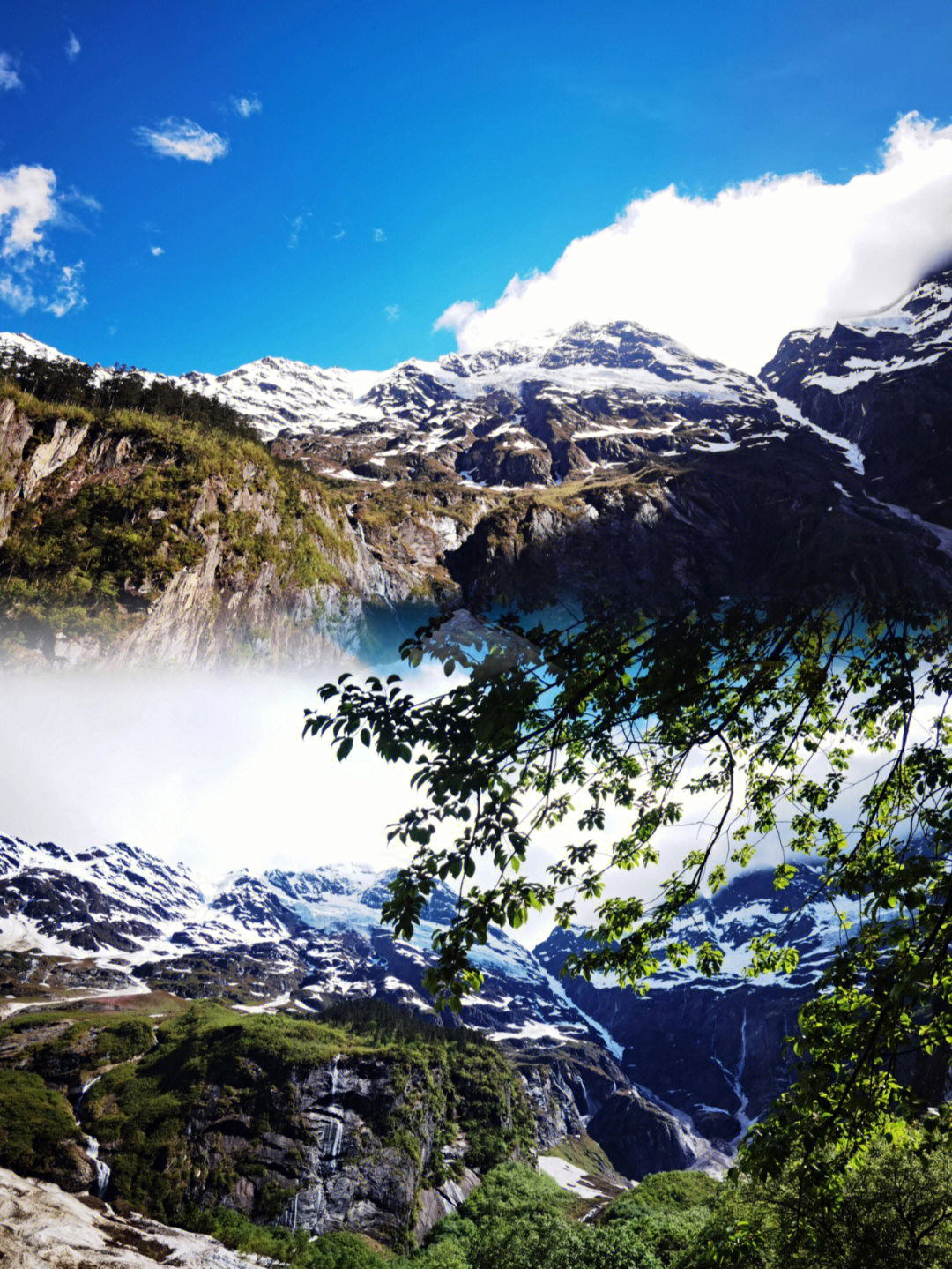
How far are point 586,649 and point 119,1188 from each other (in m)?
100

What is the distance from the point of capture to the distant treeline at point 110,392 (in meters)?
64.1

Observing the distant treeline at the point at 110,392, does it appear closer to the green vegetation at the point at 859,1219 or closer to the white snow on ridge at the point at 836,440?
the green vegetation at the point at 859,1219

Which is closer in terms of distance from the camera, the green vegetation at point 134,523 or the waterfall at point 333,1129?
the green vegetation at point 134,523

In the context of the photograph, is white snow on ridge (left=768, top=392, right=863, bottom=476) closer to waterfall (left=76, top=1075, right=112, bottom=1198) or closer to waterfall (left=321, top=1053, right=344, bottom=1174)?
waterfall (left=321, top=1053, right=344, bottom=1174)

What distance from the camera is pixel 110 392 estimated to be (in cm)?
6994

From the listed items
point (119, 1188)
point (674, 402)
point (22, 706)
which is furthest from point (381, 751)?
point (674, 402)

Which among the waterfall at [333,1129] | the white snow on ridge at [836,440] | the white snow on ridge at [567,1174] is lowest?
the white snow on ridge at [567,1174]

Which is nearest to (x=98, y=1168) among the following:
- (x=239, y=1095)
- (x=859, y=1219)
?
(x=239, y=1095)

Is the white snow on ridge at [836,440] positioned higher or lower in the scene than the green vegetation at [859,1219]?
higher

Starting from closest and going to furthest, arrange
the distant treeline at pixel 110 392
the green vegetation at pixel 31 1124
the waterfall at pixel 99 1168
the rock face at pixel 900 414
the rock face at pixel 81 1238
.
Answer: the rock face at pixel 81 1238, the distant treeline at pixel 110 392, the green vegetation at pixel 31 1124, the waterfall at pixel 99 1168, the rock face at pixel 900 414

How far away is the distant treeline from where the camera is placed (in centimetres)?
6412

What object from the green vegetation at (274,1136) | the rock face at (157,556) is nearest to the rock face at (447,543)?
the rock face at (157,556)

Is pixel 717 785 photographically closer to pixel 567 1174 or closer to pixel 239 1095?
pixel 239 1095

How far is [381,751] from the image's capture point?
14.5 ft
